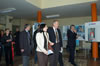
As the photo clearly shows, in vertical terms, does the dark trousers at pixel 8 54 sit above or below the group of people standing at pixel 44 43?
below

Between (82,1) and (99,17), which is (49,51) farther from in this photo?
(99,17)

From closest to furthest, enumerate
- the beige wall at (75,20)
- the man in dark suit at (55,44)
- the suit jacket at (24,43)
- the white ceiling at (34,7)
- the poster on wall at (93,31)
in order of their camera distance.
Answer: the man in dark suit at (55,44) → the suit jacket at (24,43) → the poster on wall at (93,31) → the white ceiling at (34,7) → the beige wall at (75,20)

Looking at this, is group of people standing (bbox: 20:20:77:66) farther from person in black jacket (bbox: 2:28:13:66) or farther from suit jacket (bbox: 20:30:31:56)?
person in black jacket (bbox: 2:28:13:66)

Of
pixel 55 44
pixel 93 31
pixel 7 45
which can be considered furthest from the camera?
pixel 93 31

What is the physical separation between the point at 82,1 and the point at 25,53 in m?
3.96

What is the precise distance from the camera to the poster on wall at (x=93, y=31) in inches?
173

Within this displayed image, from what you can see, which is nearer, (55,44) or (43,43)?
(43,43)

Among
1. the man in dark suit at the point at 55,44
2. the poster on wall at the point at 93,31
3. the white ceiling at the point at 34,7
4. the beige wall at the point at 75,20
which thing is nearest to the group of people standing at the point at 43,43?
the man in dark suit at the point at 55,44

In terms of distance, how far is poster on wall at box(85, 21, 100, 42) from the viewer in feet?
14.4

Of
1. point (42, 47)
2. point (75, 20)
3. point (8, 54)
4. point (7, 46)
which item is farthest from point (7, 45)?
point (75, 20)

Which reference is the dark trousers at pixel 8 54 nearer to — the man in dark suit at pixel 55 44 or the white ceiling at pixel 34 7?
the man in dark suit at pixel 55 44

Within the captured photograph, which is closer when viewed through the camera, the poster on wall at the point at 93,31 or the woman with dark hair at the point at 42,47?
the woman with dark hair at the point at 42,47

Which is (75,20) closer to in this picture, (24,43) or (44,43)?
(24,43)

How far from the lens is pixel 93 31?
14.9 ft
